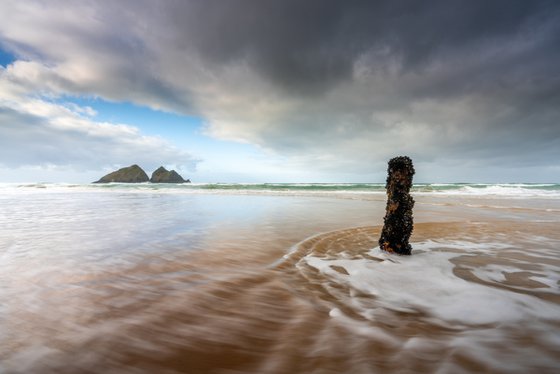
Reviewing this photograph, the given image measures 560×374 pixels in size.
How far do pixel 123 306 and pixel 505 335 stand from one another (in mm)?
3039

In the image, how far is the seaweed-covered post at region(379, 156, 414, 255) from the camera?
14.0 feet

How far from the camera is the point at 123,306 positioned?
7.59 ft

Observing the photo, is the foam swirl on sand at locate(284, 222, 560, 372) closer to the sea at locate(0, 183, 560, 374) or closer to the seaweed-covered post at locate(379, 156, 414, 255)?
the sea at locate(0, 183, 560, 374)

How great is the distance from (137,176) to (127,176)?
2.05 m

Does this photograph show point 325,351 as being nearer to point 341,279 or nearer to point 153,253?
point 341,279

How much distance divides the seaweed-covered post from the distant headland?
6605cm

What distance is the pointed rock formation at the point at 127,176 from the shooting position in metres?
60.5

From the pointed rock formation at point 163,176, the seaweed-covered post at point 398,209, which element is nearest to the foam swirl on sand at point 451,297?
the seaweed-covered post at point 398,209

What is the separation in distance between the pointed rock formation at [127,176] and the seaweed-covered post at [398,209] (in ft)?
218

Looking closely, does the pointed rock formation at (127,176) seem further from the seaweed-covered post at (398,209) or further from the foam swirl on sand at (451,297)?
the seaweed-covered post at (398,209)

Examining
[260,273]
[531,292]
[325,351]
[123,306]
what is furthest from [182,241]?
[531,292]

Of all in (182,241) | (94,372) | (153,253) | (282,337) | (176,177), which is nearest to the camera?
(94,372)

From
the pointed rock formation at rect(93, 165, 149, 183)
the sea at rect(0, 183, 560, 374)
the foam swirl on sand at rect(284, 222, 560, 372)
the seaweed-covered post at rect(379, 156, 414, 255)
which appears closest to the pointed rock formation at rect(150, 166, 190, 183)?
the pointed rock formation at rect(93, 165, 149, 183)

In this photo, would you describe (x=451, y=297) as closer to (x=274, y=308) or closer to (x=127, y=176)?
(x=274, y=308)
